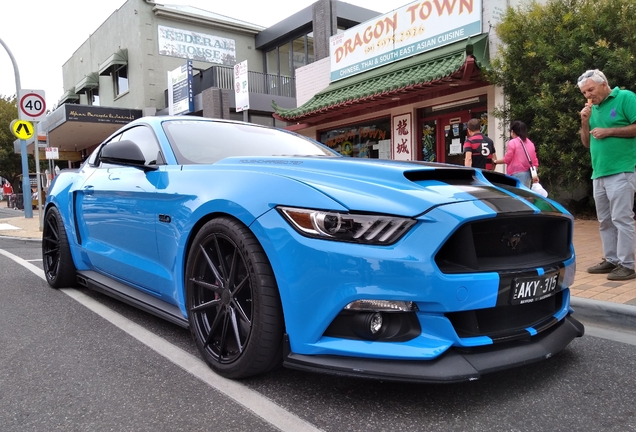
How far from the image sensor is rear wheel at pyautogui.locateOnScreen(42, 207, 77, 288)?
4516 mm

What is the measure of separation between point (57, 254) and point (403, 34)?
883cm

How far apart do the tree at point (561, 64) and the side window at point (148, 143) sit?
6.46 metres

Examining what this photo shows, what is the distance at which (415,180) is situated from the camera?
7.81 feet

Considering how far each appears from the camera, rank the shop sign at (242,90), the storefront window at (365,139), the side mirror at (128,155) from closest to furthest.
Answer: the side mirror at (128,155) → the shop sign at (242,90) → the storefront window at (365,139)

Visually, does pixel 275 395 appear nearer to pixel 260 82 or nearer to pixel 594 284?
pixel 594 284

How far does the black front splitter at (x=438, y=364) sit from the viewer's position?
6.32 ft

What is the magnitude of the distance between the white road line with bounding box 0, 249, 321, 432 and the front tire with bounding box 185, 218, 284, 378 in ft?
0.21

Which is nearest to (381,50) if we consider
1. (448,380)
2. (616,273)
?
(616,273)

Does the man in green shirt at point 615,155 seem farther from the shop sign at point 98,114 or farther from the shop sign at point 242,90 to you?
the shop sign at point 98,114

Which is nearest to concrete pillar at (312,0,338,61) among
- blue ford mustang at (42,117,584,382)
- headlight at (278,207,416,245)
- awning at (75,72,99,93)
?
blue ford mustang at (42,117,584,382)

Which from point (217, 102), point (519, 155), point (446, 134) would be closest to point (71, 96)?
point (217, 102)

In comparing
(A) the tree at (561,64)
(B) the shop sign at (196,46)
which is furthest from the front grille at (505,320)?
A: (B) the shop sign at (196,46)

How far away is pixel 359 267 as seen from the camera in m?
1.99

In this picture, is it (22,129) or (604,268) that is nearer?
(604,268)
